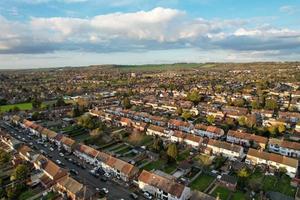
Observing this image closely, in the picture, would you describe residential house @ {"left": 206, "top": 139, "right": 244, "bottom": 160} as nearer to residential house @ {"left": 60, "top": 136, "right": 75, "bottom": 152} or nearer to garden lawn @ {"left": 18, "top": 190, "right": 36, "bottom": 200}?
residential house @ {"left": 60, "top": 136, "right": 75, "bottom": 152}

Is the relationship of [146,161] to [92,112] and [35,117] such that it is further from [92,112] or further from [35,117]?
[35,117]

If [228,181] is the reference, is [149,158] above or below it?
below

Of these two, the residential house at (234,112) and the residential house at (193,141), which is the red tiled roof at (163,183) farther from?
the residential house at (234,112)

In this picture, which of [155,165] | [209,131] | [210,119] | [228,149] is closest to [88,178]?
[155,165]

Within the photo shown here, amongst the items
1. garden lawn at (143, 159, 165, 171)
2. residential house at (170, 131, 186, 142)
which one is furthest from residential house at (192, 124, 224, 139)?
garden lawn at (143, 159, 165, 171)

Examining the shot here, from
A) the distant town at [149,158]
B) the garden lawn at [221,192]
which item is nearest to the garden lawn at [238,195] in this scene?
the distant town at [149,158]

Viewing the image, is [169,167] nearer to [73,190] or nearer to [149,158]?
[149,158]
